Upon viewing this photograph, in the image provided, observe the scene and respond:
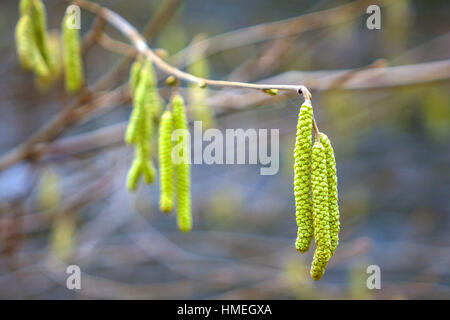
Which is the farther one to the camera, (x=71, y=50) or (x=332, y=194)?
(x=71, y=50)

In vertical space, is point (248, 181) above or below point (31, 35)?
above

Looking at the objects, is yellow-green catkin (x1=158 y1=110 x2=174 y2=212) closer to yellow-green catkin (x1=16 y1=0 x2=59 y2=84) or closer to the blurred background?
yellow-green catkin (x1=16 y1=0 x2=59 y2=84)

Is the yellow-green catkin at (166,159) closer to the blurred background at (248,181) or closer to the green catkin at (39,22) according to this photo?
the green catkin at (39,22)

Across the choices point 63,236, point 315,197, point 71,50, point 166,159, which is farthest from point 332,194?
point 63,236

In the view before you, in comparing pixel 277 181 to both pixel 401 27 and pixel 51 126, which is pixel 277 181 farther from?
pixel 51 126

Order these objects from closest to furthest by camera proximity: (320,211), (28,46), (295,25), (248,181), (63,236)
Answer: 1. (320,211)
2. (28,46)
3. (295,25)
4. (63,236)
5. (248,181)

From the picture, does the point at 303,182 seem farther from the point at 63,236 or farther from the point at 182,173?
the point at 63,236
